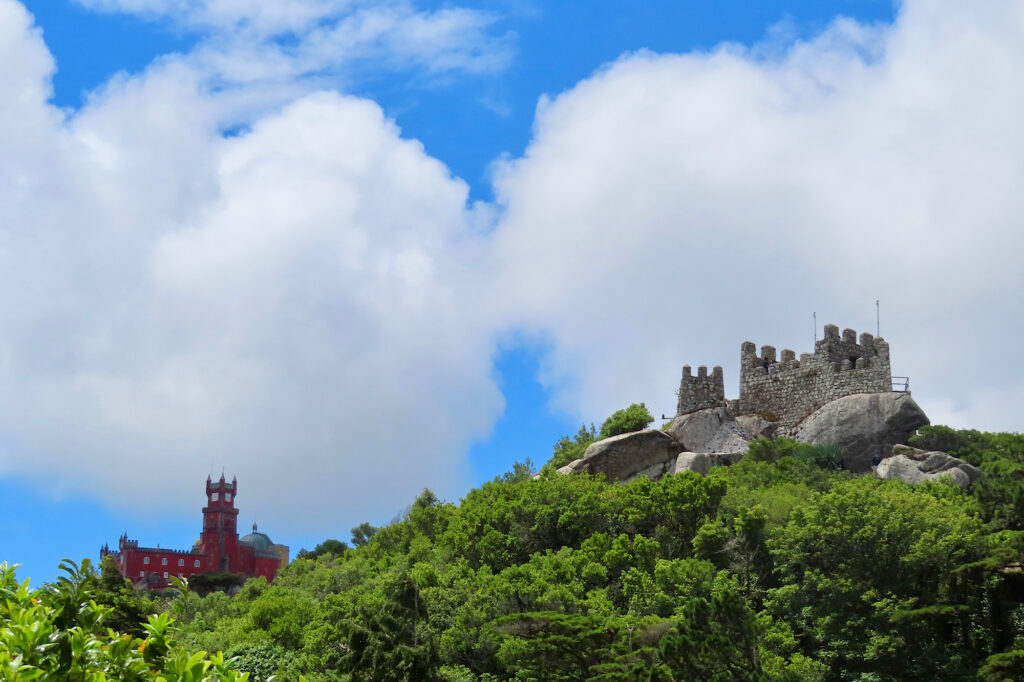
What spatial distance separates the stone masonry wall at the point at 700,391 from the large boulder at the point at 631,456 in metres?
2.08

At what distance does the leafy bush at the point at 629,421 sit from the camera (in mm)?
60656

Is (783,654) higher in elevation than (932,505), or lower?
lower

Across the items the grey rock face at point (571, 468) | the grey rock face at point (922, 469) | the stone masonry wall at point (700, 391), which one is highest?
the stone masonry wall at point (700, 391)

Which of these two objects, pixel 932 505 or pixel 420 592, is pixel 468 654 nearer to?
pixel 420 592

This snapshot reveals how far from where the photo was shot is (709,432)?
186ft

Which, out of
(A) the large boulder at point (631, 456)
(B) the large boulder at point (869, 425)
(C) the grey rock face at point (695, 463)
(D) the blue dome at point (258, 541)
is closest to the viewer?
(B) the large boulder at point (869, 425)

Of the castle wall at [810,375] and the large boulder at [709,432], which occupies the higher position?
the castle wall at [810,375]

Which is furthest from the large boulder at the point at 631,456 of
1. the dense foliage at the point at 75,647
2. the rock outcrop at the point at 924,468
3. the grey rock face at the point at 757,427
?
the dense foliage at the point at 75,647

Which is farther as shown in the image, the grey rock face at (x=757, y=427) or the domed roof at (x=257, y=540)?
the domed roof at (x=257, y=540)

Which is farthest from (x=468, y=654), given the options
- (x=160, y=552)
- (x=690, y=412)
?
(x=160, y=552)

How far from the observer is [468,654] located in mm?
39125

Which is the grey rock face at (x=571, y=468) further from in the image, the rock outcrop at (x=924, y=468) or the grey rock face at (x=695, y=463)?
the rock outcrop at (x=924, y=468)

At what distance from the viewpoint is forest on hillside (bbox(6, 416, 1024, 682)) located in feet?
112

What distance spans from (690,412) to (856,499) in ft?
59.3
